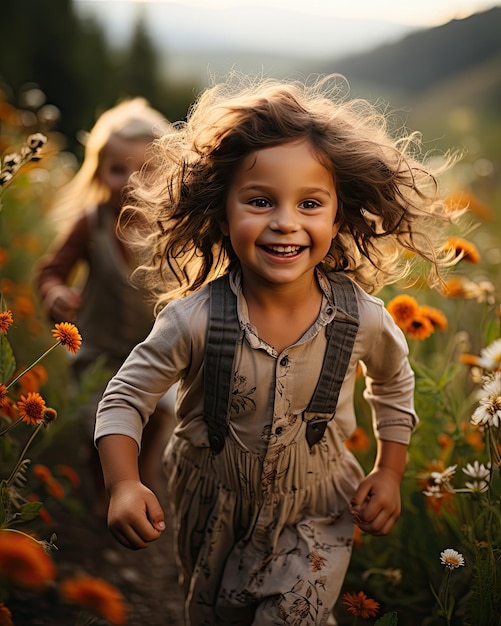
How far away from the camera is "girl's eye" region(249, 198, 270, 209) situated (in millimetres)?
1676

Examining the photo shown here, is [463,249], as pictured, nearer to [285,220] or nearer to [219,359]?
[285,220]

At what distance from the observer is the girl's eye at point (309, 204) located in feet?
5.54

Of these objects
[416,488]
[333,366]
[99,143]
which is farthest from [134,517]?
[99,143]

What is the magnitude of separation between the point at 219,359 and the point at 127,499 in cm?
35

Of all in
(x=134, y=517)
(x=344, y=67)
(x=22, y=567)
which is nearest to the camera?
(x=22, y=567)

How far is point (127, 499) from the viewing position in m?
1.57

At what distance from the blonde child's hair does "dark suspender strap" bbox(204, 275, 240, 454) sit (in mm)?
1585

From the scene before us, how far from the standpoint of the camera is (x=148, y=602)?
2.63 m

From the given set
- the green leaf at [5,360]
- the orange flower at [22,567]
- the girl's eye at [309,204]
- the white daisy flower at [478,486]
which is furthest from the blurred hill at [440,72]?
the orange flower at [22,567]

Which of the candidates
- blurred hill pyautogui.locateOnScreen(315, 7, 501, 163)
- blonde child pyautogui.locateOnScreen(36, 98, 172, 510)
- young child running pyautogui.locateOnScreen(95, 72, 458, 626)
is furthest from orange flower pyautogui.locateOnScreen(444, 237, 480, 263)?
blurred hill pyautogui.locateOnScreen(315, 7, 501, 163)

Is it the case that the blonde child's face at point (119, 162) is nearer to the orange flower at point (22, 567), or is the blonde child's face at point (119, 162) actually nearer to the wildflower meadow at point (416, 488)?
the wildflower meadow at point (416, 488)

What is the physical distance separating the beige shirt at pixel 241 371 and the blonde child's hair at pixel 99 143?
1.57m

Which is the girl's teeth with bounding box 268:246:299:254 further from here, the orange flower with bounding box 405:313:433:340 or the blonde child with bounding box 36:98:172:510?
the blonde child with bounding box 36:98:172:510

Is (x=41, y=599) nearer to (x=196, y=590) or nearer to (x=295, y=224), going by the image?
(x=196, y=590)
